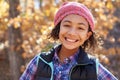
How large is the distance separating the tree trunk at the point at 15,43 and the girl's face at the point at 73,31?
487 cm

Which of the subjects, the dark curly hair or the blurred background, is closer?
the dark curly hair

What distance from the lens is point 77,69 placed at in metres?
2.74

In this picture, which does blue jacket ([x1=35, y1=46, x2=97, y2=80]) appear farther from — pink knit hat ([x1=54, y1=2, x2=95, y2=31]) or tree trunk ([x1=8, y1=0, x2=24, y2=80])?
tree trunk ([x1=8, y1=0, x2=24, y2=80])

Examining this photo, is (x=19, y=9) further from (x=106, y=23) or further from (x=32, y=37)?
(x=106, y=23)

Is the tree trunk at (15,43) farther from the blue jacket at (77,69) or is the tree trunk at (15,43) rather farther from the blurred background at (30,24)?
the blue jacket at (77,69)

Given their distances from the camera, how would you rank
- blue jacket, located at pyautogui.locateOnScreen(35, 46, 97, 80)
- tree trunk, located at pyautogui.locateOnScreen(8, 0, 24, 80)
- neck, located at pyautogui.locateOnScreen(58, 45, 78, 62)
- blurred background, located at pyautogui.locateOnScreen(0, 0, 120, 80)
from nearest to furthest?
1. blue jacket, located at pyautogui.locateOnScreen(35, 46, 97, 80)
2. neck, located at pyautogui.locateOnScreen(58, 45, 78, 62)
3. blurred background, located at pyautogui.locateOnScreen(0, 0, 120, 80)
4. tree trunk, located at pyautogui.locateOnScreen(8, 0, 24, 80)

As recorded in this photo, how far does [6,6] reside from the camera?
7.13 metres

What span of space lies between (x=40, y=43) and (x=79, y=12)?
13.4 ft

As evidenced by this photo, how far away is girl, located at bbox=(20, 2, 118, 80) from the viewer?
2.75 m

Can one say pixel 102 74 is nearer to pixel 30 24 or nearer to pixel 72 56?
pixel 72 56

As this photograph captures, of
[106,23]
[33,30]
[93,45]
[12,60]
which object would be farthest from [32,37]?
[93,45]

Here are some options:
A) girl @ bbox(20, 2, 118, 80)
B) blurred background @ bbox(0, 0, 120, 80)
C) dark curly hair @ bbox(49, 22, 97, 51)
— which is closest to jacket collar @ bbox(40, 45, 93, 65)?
girl @ bbox(20, 2, 118, 80)

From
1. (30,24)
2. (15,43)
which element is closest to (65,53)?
(30,24)

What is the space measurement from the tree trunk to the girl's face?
16.0 ft
